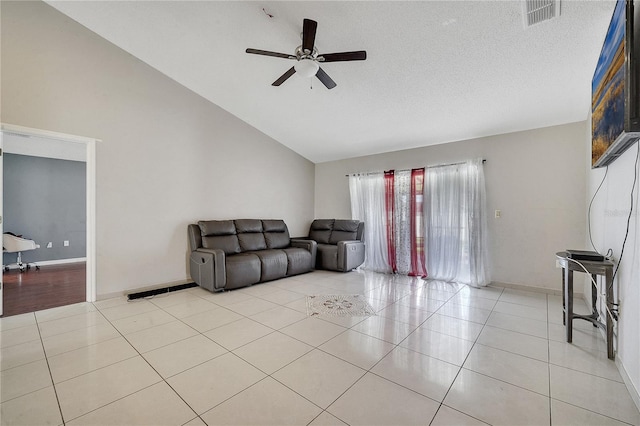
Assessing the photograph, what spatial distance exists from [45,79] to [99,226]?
1752 millimetres

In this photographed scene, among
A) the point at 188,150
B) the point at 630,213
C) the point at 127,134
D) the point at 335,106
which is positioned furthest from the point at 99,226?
the point at 630,213

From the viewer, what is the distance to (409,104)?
3.51 m

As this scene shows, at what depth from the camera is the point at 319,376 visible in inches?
67.9

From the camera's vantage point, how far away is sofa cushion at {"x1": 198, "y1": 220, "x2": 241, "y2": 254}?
159 inches

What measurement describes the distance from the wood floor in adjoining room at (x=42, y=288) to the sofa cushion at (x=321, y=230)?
3.92 m

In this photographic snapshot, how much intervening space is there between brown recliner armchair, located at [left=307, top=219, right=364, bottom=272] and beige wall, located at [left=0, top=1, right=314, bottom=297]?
1.74 meters

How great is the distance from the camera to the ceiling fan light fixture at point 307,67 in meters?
2.39

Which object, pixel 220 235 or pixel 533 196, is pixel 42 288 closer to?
pixel 220 235

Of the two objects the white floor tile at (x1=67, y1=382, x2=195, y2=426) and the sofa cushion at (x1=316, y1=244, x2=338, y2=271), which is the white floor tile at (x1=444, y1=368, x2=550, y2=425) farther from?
the sofa cushion at (x1=316, y1=244, x2=338, y2=271)

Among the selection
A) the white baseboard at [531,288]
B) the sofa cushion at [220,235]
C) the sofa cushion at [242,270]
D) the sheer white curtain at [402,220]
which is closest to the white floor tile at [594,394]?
the white baseboard at [531,288]

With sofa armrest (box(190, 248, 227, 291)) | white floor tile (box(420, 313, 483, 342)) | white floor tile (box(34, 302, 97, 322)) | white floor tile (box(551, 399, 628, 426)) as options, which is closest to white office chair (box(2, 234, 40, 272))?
white floor tile (box(34, 302, 97, 322))

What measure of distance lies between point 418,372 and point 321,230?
13.5 feet

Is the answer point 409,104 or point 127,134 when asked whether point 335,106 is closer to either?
point 409,104

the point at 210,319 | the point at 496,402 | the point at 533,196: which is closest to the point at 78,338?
the point at 210,319
